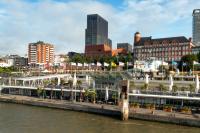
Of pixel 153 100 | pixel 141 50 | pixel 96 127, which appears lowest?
pixel 96 127

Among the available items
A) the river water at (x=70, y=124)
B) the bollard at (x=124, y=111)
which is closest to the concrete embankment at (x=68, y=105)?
the river water at (x=70, y=124)

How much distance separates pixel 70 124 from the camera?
144 feet

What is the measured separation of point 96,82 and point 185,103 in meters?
20.2

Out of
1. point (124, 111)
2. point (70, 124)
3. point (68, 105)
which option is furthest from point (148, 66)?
point (70, 124)

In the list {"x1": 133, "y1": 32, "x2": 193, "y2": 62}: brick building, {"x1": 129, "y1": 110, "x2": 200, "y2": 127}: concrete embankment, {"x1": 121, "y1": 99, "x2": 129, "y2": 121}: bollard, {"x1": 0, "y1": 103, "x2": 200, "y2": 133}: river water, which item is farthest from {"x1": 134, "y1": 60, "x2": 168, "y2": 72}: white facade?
{"x1": 129, "y1": 110, "x2": 200, "y2": 127}: concrete embankment

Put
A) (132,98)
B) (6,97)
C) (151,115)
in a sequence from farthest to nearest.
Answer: (6,97) → (132,98) → (151,115)

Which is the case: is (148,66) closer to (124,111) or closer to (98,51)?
(124,111)

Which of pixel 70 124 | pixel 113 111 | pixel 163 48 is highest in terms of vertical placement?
pixel 163 48

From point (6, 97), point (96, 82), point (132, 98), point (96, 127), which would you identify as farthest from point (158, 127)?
point (6, 97)

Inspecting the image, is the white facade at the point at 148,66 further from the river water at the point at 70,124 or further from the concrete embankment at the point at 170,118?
the concrete embankment at the point at 170,118

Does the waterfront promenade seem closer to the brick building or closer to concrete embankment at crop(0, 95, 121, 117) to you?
concrete embankment at crop(0, 95, 121, 117)

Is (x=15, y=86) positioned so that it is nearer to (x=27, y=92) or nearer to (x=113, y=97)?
(x=27, y=92)

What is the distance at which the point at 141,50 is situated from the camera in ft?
524

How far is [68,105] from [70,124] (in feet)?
34.1
